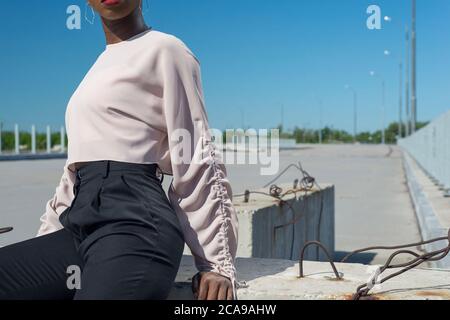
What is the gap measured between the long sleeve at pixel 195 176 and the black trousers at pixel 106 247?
0.07 metres

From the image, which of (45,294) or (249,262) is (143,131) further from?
(249,262)

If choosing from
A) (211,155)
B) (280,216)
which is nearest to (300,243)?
(280,216)

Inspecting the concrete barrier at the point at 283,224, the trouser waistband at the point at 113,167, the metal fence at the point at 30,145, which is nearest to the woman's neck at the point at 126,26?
the trouser waistband at the point at 113,167

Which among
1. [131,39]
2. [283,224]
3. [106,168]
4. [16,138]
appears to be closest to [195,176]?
[106,168]

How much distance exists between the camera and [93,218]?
1863 mm

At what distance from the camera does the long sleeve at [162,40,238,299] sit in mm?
1918

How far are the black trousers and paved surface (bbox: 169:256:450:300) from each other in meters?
0.35

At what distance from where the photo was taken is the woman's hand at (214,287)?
6.14ft

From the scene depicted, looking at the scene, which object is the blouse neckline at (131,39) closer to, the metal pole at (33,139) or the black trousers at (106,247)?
the black trousers at (106,247)

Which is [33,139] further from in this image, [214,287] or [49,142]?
[214,287]

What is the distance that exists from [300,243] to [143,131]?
11.0 feet

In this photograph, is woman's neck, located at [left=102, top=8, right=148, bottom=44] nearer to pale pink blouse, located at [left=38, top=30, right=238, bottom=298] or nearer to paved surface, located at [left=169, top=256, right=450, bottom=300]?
pale pink blouse, located at [left=38, top=30, right=238, bottom=298]

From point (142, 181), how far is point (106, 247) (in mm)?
252

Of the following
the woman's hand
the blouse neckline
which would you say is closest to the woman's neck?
the blouse neckline
